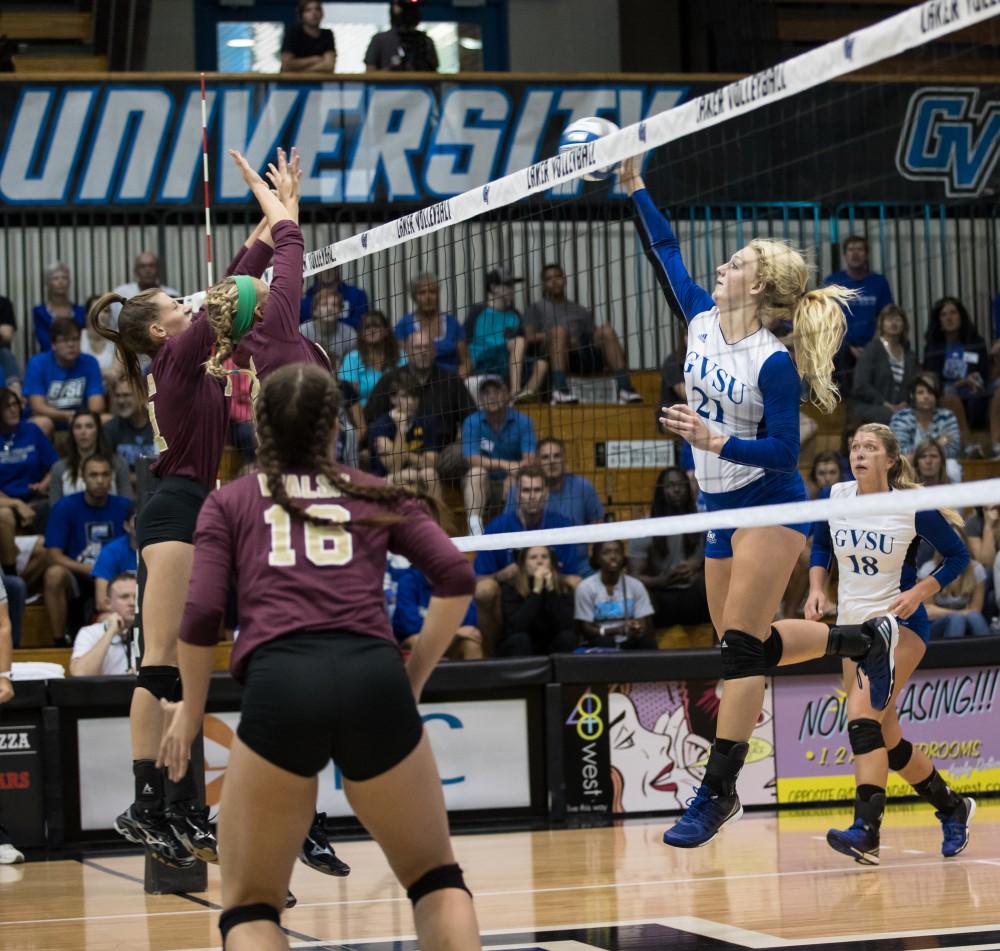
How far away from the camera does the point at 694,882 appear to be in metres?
7.16

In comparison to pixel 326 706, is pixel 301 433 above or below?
above

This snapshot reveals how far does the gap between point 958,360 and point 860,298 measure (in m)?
0.86

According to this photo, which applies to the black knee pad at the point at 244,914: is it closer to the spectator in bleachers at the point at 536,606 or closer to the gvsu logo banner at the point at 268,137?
the spectator in bleachers at the point at 536,606

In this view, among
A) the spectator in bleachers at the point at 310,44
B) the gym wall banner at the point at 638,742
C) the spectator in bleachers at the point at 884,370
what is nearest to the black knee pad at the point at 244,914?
the gym wall banner at the point at 638,742

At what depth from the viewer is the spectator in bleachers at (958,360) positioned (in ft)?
Answer: 39.9

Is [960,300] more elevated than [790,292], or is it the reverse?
[960,300]

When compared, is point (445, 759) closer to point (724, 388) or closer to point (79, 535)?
point (79, 535)

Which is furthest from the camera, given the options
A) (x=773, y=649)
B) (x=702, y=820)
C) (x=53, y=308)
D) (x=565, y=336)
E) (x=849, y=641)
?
(x=53, y=308)

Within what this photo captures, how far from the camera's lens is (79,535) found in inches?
419

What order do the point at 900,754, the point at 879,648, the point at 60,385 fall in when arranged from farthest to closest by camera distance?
1. the point at 60,385
2. the point at 900,754
3. the point at 879,648

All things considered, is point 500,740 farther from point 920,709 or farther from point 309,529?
point 309,529

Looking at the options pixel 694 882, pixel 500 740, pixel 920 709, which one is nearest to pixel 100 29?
pixel 500 740

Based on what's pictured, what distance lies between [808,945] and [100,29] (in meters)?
11.4

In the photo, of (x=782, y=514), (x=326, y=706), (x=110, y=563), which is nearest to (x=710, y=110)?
(x=782, y=514)
